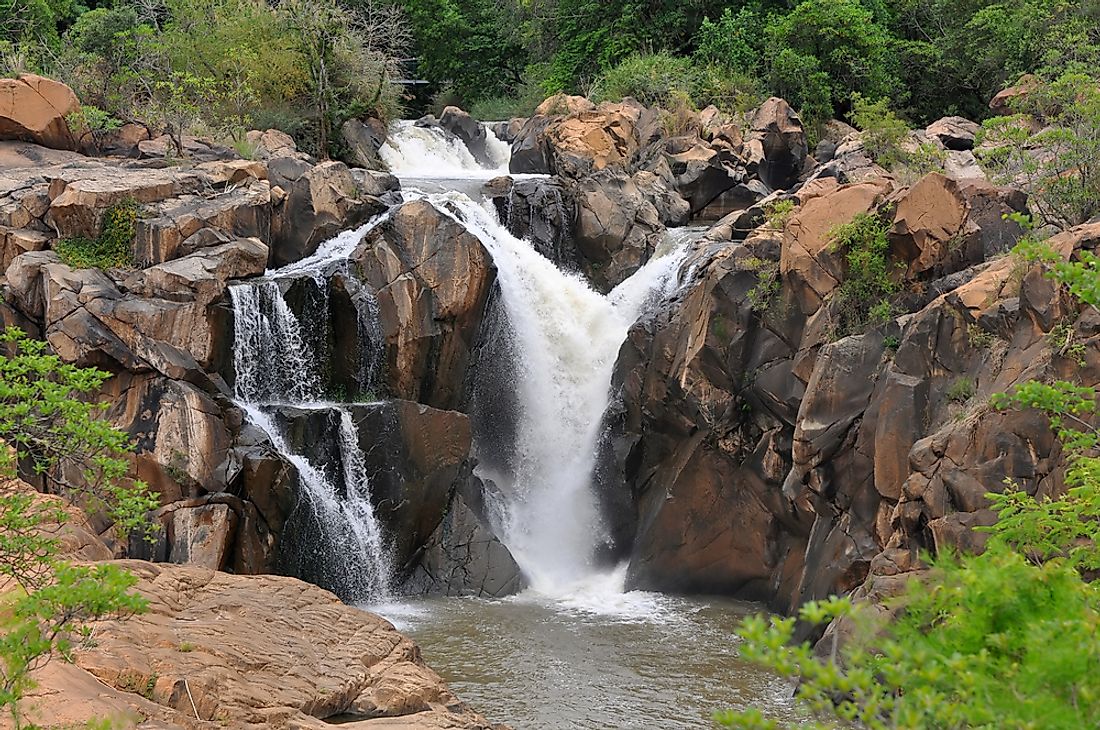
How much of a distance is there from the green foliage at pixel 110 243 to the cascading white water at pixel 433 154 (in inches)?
A: 457

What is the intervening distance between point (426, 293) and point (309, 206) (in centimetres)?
329

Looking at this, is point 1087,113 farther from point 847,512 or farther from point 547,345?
point 547,345

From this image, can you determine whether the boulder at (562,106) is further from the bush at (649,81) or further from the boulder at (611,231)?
the boulder at (611,231)

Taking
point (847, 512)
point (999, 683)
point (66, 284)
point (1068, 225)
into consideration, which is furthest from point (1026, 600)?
point (66, 284)

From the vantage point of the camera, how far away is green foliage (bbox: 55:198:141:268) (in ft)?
59.3

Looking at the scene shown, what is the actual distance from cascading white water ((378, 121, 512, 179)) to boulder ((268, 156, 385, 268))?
24.1 feet

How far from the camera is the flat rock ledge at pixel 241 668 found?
8469 mm

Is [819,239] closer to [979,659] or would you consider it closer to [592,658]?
[592,658]

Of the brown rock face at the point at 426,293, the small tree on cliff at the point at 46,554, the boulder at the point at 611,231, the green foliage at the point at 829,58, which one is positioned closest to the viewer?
the small tree on cliff at the point at 46,554

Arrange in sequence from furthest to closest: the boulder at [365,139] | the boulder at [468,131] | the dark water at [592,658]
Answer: the boulder at [468,131] → the boulder at [365,139] → the dark water at [592,658]

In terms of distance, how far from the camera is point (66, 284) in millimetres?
16875

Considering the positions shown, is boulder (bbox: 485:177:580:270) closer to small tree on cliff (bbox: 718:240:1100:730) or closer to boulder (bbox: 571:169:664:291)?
boulder (bbox: 571:169:664:291)

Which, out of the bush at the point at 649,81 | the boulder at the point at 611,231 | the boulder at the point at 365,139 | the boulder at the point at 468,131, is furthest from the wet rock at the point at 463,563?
the bush at the point at 649,81

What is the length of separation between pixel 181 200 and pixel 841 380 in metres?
12.2
